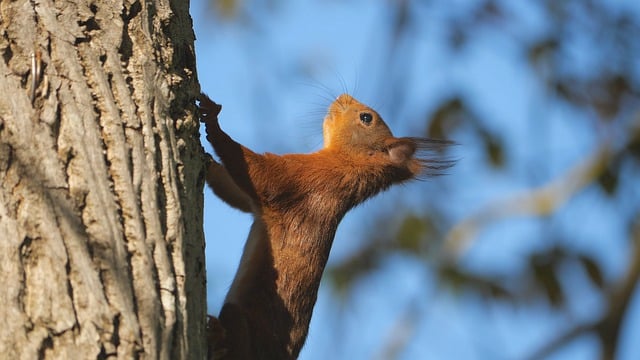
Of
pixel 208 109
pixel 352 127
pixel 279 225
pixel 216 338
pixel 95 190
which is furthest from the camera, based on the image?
pixel 352 127

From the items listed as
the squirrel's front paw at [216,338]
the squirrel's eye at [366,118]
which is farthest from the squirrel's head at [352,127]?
the squirrel's front paw at [216,338]

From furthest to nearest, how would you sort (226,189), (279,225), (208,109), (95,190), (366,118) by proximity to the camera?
(366,118), (226,189), (279,225), (208,109), (95,190)

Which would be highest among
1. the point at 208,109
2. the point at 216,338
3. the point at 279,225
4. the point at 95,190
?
the point at 208,109

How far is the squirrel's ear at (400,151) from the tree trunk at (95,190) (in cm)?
276

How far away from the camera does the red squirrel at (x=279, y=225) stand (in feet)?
14.0

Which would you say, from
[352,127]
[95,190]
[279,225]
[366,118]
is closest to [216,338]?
[279,225]

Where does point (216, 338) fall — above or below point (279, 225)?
below

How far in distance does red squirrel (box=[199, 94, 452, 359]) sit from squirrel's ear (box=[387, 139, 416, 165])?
Result: 17cm

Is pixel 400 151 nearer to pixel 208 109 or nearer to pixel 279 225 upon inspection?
pixel 279 225

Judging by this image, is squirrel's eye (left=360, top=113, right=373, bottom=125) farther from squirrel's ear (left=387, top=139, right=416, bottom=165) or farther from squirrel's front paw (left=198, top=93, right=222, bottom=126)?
squirrel's front paw (left=198, top=93, right=222, bottom=126)

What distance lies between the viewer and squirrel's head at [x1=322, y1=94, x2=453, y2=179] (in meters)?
5.56

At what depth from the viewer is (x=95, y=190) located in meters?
2.60

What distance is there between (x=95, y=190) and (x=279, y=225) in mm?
2061

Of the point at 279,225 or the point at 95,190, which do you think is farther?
the point at 279,225
